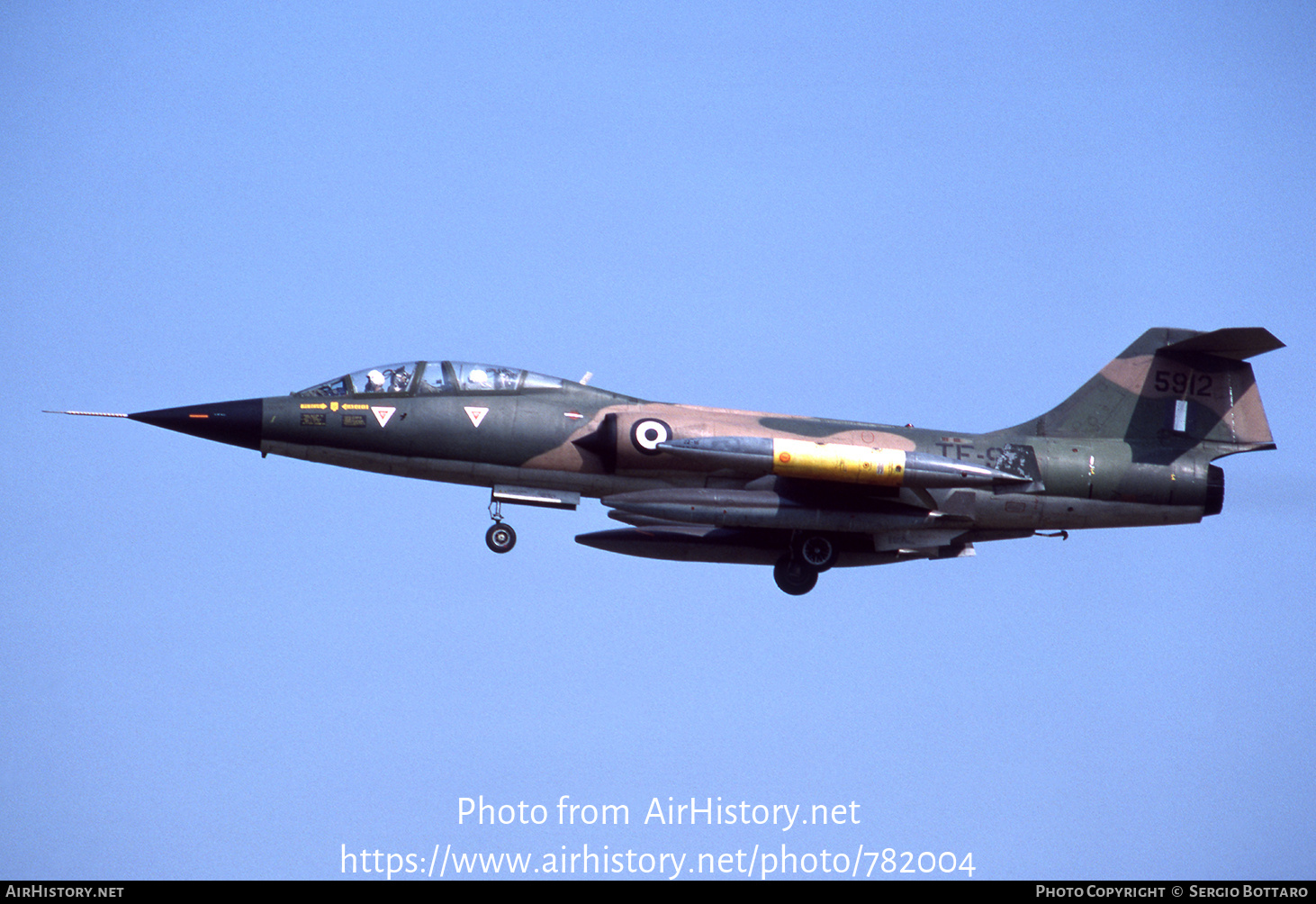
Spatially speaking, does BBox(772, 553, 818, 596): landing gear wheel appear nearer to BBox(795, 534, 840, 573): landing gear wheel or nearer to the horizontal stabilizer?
BBox(795, 534, 840, 573): landing gear wheel

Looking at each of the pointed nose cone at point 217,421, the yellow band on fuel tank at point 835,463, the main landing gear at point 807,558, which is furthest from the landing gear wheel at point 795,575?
the pointed nose cone at point 217,421

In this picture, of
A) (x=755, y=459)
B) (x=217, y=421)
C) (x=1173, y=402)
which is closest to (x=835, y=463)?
(x=755, y=459)

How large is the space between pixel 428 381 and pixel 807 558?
648 cm

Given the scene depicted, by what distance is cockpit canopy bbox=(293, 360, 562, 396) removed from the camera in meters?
25.5

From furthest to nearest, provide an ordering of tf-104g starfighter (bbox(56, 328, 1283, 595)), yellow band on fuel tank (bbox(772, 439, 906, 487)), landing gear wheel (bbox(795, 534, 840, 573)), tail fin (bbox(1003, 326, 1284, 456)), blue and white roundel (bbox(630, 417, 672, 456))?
tail fin (bbox(1003, 326, 1284, 456))
landing gear wheel (bbox(795, 534, 840, 573))
blue and white roundel (bbox(630, 417, 672, 456))
tf-104g starfighter (bbox(56, 328, 1283, 595))
yellow band on fuel tank (bbox(772, 439, 906, 487))

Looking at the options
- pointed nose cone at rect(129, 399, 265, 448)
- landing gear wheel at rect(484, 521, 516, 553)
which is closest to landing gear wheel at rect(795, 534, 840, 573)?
landing gear wheel at rect(484, 521, 516, 553)

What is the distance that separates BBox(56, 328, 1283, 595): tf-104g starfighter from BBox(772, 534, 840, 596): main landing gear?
0.02 m

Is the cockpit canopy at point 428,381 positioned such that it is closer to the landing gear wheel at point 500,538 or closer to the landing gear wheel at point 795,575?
the landing gear wheel at point 500,538

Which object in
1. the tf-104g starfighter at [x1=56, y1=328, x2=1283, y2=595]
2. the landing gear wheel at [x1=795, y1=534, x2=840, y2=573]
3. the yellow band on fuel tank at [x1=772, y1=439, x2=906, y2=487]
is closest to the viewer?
the yellow band on fuel tank at [x1=772, y1=439, x2=906, y2=487]

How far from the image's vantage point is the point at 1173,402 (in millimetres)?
26922

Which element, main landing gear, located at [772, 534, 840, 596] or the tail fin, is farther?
the tail fin

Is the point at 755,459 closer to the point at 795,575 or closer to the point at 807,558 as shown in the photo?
the point at 807,558

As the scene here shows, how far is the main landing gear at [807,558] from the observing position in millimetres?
25969

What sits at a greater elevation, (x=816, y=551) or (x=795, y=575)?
(x=816, y=551)
